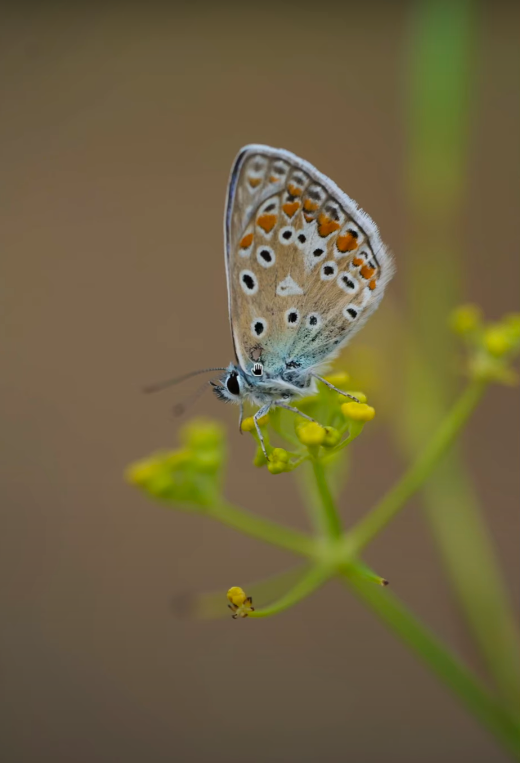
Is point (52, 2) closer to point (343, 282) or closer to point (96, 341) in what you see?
point (96, 341)

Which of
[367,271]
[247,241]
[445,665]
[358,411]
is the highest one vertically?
[247,241]

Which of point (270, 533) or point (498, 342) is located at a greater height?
point (498, 342)

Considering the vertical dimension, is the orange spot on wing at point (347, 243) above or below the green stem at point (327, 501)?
above

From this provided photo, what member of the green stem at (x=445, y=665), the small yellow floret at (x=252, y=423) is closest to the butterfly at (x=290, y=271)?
the small yellow floret at (x=252, y=423)

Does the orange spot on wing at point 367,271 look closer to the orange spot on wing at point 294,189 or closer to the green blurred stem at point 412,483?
the orange spot on wing at point 294,189

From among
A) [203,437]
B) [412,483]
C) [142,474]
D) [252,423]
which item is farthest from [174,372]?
[412,483]

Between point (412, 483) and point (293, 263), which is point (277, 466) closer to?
point (412, 483)
